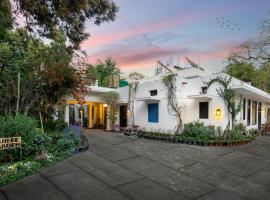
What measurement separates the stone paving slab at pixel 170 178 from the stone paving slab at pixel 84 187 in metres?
1.53

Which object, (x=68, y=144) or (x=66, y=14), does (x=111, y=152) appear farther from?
(x=66, y=14)

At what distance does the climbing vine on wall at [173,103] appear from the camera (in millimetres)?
13750

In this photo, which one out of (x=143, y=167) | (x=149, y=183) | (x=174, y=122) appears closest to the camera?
(x=149, y=183)

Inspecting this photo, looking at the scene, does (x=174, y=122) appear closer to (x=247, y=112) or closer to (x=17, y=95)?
(x=247, y=112)

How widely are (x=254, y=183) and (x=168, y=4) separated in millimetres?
7549

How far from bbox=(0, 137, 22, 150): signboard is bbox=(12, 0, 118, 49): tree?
3425 millimetres

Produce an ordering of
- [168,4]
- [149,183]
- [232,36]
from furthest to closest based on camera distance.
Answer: [232,36], [168,4], [149,183]

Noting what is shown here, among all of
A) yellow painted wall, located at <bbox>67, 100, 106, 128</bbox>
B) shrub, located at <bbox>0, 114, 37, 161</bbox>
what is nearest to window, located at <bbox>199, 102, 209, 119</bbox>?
yellow painted wall, located at <bbox>67, 100, 106, 128</bbox>

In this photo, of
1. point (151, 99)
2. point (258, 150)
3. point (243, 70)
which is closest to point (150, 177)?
point (258, 150)

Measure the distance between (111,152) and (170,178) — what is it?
3.46m

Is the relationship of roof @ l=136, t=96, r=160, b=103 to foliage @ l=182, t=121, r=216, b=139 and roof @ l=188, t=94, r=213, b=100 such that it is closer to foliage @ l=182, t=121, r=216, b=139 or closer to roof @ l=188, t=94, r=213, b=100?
roof @ l=188, t=94, r=213, b=100

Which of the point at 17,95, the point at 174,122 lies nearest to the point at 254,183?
the point at 174,122

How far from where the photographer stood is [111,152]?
9.68 m

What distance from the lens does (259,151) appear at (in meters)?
11.0
